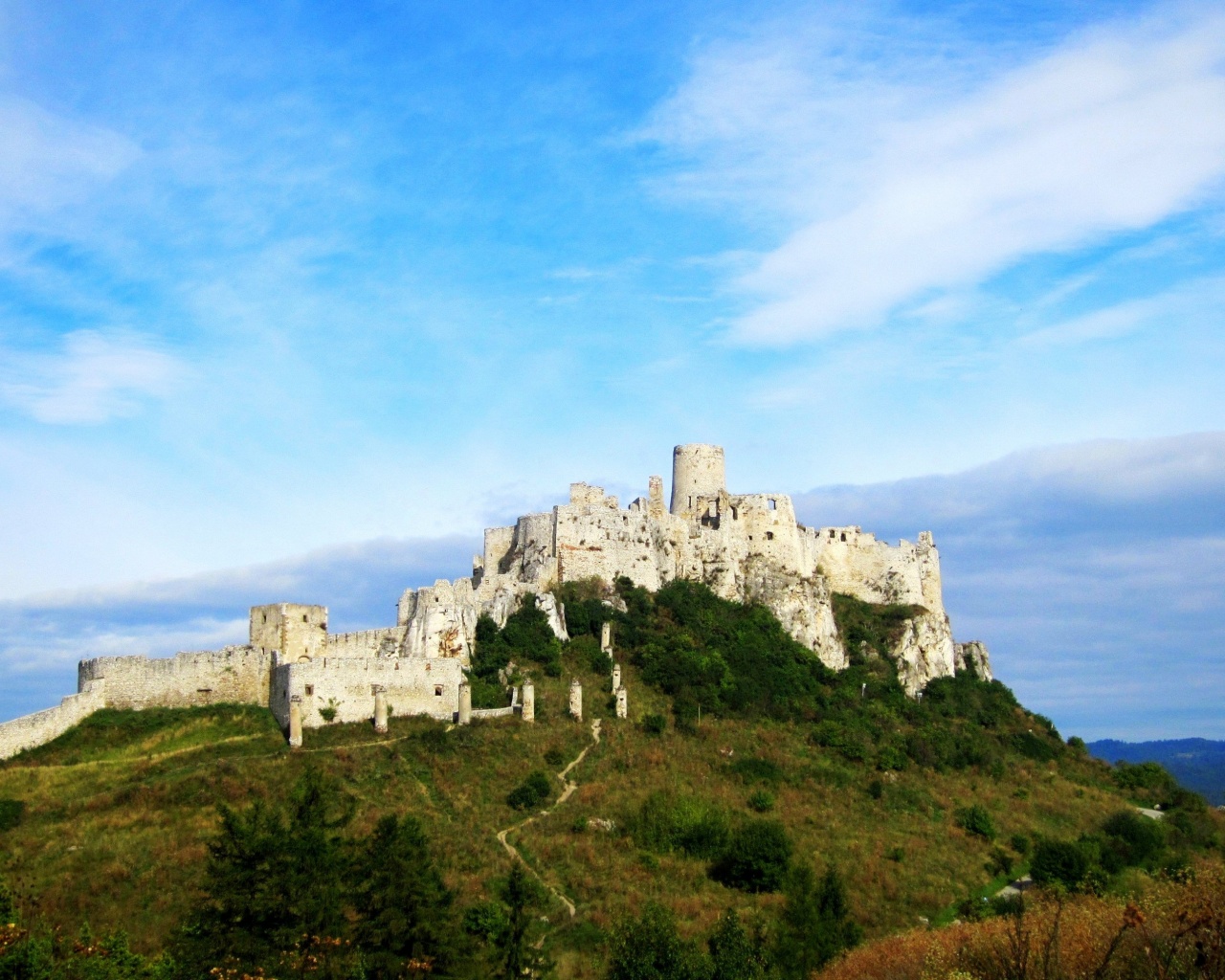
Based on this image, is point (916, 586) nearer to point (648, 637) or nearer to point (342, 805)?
point (648, 637)

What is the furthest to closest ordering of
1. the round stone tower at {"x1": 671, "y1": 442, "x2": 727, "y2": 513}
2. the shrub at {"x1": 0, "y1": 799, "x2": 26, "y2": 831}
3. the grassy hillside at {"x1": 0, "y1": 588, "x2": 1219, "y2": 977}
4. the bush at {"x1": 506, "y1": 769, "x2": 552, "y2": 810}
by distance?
the round stone tower at {"x1": 671, "y1": 442, "x2": 727, "y2": 513} < the bush at {"x1": 506, "y1": 769, "x2": 552, "y2": 810} < the shrub at {"x1": 0, "y1": 799, "x2": 26, "y2": 831} < the grassy hillside at {"x1": 0, "y1": 588, "x2": 1219, "y2": 977}

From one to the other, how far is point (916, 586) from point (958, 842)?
24.0 m

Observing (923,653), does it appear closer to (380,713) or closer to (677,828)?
(677,828)

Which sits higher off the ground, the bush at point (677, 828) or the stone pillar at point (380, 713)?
the stone pillar at point (380, 713)

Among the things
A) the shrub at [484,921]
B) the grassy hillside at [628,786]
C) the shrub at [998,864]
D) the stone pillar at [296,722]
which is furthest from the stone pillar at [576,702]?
the shrub at [998,864]

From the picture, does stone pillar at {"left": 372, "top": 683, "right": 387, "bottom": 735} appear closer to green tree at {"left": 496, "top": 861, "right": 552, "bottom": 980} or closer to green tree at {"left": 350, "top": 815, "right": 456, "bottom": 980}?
green tree at {"left": 496, "top": 861, "right": 552, "bottom": 980}

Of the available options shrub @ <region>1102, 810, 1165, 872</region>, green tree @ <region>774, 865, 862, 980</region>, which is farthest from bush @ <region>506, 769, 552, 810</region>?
shrub @ <region>1102, 810, 1165, 872</region>

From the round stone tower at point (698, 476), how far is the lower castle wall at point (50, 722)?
33.1 m

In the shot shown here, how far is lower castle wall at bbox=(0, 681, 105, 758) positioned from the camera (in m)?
44.3

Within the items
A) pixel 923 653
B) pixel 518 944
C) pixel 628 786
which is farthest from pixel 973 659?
pixel 518 944

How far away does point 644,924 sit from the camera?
35.6 meters

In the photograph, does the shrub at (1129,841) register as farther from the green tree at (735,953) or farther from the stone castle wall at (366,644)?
the stone castle wall at (366,644)

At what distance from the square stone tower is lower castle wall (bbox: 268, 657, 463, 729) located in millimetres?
1312

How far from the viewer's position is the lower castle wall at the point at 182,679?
48.1m
